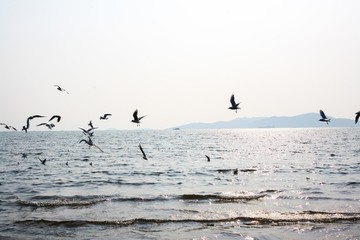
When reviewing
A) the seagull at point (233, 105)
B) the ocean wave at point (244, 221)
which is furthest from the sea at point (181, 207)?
the seagull at point (233, 105)

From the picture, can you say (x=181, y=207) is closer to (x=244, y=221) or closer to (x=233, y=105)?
(x=244, y=221)

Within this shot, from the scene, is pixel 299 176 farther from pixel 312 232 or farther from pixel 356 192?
pixel 312 232

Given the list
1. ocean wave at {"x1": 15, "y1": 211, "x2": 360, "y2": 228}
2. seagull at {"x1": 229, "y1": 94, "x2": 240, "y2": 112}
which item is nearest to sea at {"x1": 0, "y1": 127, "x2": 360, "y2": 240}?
ocean wave at {"x1": 15, "y1": 211, "x2": 360, "y2": 228}

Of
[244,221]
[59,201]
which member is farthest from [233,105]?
[59,201]

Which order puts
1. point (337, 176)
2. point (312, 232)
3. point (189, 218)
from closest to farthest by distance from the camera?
point (312, 232) → point (189, 218) → point (337, 176)

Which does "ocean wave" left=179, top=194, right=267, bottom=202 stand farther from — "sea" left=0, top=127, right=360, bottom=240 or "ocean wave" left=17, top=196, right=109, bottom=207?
"ocean wave" left=17, top=196, right=109, bottom=207

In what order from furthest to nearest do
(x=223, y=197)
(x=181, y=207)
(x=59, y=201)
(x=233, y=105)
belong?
1. (x=223, y=197)
2. (x=59, y=201)
3. (x=181, y=207)
4. (x=233, y=105)

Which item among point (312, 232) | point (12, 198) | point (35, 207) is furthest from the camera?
point (12, 198)

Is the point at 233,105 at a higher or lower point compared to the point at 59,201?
higher

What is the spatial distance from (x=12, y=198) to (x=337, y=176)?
88.7ft

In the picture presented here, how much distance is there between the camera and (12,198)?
25.0 m

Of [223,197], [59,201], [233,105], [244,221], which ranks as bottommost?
[244,221]

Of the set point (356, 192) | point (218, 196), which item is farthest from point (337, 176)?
point (218, 196)

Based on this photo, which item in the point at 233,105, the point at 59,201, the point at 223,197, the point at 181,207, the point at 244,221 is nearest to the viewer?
the point at 244,221
